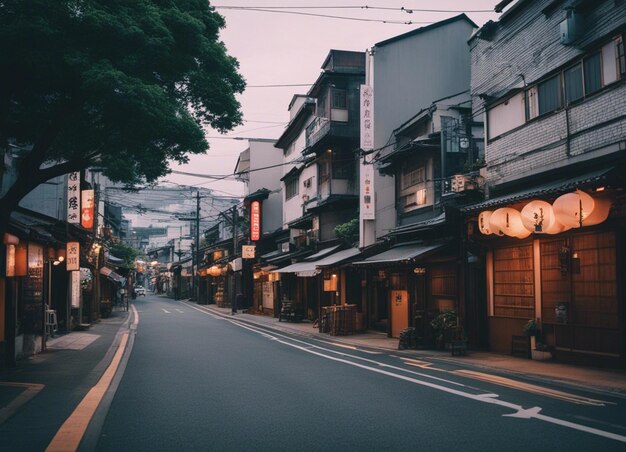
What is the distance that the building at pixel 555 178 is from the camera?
1402 centimetres

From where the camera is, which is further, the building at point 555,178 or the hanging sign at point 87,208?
the hanging sign at point 87,208

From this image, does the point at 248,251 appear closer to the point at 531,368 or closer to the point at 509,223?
the point at 509,223

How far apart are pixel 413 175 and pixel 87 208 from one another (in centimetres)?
1771

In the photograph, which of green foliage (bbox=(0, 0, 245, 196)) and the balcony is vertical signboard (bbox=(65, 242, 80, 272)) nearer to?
green foliage (bbox=(0, 0, 245, 196))

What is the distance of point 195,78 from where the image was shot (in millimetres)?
14633

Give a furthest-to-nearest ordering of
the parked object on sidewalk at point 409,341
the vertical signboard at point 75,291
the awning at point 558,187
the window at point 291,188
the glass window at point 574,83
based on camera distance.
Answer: the window at point 291,188 < the vertical signboard at point 75,291 < the parked object on sidewalk at point 409,341 < the glass window at point 574,83 < the awning at point 558,187

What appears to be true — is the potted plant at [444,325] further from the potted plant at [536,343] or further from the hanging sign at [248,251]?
the hanging sign at [248,251]

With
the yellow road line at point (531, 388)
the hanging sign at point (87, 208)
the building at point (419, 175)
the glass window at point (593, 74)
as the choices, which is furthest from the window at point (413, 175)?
the hanging sign at point (87, 208)

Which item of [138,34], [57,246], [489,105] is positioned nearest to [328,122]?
[489,105]

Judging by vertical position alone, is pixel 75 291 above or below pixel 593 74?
below

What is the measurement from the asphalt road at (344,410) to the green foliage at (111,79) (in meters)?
6.00

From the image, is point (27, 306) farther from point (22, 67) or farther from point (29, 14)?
point (29, 14)

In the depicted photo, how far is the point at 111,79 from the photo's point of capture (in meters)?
11.5

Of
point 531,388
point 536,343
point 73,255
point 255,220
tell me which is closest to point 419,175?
point 536,343
